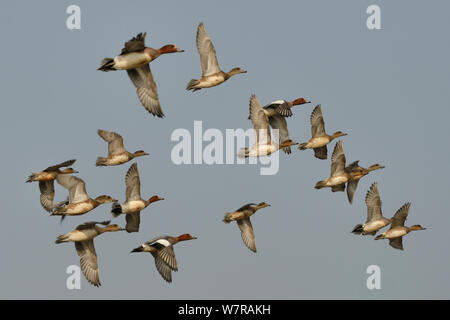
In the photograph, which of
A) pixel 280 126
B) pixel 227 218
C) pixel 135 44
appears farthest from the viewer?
pixel 280 126

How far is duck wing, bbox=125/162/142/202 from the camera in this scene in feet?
142

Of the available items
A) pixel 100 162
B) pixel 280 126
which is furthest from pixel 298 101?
pixel 100 162

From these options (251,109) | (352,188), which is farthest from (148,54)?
(352,188)

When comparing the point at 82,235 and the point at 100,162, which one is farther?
the point at 100,162

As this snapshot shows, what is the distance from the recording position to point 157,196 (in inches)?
1751

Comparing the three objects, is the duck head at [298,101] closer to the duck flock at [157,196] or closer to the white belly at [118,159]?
the duck flock at [157,196]

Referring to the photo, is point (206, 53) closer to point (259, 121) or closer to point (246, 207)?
point (259, 121)

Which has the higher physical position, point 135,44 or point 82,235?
point 135,44

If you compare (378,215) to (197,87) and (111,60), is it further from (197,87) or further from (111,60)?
(111,60)

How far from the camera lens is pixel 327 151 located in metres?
47.3

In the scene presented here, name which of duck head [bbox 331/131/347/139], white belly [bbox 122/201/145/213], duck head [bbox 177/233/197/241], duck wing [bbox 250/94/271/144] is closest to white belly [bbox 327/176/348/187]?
duck head [bbox 331/131/347/139]

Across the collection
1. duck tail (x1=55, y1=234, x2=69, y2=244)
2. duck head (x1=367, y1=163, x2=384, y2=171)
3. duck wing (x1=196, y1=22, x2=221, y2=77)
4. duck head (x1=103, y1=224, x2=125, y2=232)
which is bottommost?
duck tail (x1=55, y1=234, x2=69, y2=244)

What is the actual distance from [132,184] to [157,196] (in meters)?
1.58

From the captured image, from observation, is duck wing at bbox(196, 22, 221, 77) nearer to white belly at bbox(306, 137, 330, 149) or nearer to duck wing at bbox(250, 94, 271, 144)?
duck wing at bbox(250, 94, 271, 144)
